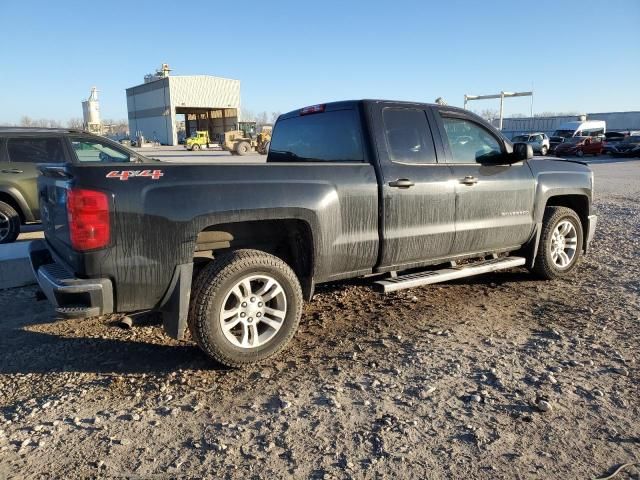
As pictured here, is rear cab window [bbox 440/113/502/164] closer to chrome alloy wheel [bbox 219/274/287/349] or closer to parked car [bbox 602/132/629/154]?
chrome alloy wheel [bbox 219/274/287/349]

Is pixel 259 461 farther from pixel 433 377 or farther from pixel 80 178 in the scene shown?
pixel 80 178

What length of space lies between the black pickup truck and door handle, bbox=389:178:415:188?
2 centimetres

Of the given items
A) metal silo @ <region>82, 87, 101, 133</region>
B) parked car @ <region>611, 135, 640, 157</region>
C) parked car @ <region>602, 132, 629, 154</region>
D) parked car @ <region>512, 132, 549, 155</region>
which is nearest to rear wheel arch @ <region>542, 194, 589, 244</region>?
parked car @ <region>512, 132, 549, 155</region>

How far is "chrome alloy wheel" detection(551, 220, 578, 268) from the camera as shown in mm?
5664

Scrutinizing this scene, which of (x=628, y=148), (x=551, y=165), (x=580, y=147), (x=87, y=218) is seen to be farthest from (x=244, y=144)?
(x=87, y=218)

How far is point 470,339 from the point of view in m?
4.09

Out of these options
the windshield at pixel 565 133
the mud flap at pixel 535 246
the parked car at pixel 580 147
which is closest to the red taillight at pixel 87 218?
the mud flap at pixel 535 246

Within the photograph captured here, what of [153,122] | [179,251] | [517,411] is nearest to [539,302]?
[517,411]

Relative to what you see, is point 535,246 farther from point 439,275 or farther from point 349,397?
point 349,397

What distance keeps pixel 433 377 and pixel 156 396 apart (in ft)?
6.22

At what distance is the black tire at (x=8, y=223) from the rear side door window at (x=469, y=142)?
6.47m

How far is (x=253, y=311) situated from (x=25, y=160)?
5.85m

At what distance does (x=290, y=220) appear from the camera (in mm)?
3830

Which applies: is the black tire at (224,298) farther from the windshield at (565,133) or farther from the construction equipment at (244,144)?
the windshield at (565,133)
